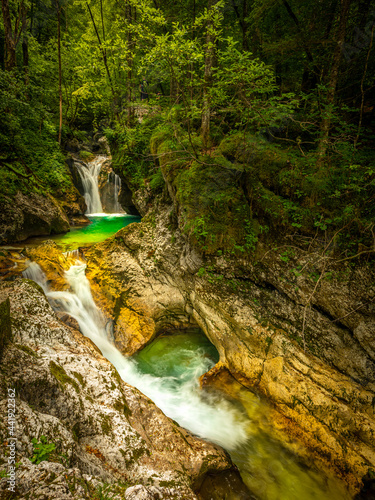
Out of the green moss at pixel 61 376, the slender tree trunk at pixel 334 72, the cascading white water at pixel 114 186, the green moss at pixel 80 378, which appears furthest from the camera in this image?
the cascading white water at pixel 114 186

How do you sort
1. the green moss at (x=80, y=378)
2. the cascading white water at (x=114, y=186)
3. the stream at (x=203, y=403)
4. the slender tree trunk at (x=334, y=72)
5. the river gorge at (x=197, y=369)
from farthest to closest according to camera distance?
the cascading white water at (x=114, y=186) < the slender tree trunk at (x=334, y=72) < the stream at (x=203, y=403) < the green moss at (x=80, y=378) < the river gorge at (x=197, y=369)

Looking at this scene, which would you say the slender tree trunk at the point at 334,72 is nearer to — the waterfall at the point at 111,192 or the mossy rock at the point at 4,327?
the mossy rock at the point at 4,327

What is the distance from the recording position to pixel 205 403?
208 inches

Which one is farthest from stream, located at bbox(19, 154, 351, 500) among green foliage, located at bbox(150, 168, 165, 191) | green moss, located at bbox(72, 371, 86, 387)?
green foliage, located at bbox(150, 168, 165, 191)

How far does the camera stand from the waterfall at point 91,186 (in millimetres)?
15602

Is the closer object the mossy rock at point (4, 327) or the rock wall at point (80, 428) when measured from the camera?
the rock wall at point (80, 428)

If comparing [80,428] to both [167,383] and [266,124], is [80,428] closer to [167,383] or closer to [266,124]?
[167,383]

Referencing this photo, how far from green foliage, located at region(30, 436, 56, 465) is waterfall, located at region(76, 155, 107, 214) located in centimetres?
1520

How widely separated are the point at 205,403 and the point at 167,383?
Answer: 111 cm

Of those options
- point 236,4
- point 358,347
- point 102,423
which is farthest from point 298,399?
point 236,4

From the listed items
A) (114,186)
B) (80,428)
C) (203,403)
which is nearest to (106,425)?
(80,428)

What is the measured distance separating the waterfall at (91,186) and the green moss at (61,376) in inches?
555

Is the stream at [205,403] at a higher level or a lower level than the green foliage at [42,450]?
lower

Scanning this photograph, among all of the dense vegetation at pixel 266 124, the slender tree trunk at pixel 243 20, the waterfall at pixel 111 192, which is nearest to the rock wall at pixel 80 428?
the dense vegetation at pixel 266 124
